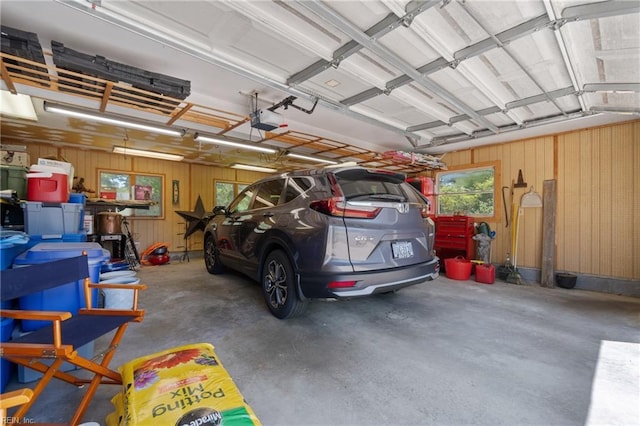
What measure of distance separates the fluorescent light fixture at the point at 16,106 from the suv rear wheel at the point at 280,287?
444 cm

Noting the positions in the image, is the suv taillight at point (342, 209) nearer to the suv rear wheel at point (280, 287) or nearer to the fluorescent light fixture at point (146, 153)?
the suv rear wheel at point (280, 287)

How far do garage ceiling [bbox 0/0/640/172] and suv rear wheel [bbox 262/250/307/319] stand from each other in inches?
81.3

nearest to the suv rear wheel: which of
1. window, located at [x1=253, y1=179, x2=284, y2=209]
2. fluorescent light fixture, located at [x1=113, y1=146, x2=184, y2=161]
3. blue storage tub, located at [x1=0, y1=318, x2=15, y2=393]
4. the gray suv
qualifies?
the gray suv

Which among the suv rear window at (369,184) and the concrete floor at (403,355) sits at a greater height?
the suv rear window at (369,184)

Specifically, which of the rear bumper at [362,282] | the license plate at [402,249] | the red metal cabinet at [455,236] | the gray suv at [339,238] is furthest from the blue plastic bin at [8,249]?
the red metal cabinet at [455,236]

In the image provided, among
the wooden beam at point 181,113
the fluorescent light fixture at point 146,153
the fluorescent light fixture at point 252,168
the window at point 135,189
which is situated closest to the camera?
the wooden beam at point 181,113

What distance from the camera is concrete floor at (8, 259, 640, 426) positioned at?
5.24ft

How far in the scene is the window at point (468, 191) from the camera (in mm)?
5977

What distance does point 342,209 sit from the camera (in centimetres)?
239

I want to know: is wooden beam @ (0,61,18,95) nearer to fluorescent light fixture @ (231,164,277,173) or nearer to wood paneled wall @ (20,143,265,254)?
wood paneled wall @ (20,143,265,254)

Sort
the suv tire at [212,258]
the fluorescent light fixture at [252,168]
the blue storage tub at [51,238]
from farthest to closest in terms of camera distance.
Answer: the fluorescent light fixture at [252,168] < the suv tire at [212,258] < the blue storage tub at [51,238]

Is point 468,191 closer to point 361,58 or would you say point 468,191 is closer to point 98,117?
point 361,58

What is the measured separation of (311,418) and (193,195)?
7.89m

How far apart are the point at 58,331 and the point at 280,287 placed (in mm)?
1877
